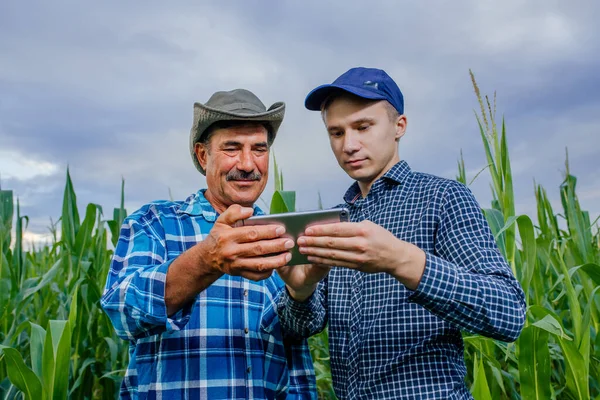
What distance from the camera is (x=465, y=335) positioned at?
2121mm

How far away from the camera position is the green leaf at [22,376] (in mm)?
1753

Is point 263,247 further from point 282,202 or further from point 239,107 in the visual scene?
point 282,202

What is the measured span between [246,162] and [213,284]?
1.16 ft

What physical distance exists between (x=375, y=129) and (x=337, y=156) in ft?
0.44

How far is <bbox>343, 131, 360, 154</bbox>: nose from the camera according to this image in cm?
162

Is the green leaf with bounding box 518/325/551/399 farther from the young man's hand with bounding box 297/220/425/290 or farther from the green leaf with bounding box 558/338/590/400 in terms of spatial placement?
the young man's hand with bounding box 297/220/425/290

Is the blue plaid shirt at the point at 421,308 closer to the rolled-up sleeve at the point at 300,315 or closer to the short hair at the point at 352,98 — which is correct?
the rolled-up sleeve at the point at 300,315

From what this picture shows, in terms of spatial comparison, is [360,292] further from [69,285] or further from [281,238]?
[69,285]

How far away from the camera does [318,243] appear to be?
1.17 m

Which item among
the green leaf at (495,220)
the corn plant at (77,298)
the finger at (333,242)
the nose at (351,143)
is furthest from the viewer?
the corn plant at (77,298)

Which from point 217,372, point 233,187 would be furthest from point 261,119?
point 217,372

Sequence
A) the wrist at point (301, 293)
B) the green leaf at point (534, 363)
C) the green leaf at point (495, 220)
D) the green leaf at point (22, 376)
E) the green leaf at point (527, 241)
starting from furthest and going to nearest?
the green leaf at point (495, 220) → the green leaf at point (527, 241) → the green leaf at point (534, 363) → the green leaf at point (22, 376) → the wrist at point (301, 293)

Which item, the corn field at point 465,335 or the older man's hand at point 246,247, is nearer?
the older man's hand at point 246,247

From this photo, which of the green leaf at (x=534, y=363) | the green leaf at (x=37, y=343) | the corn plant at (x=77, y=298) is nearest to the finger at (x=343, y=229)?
the green leaf at (x=534, y=363)
